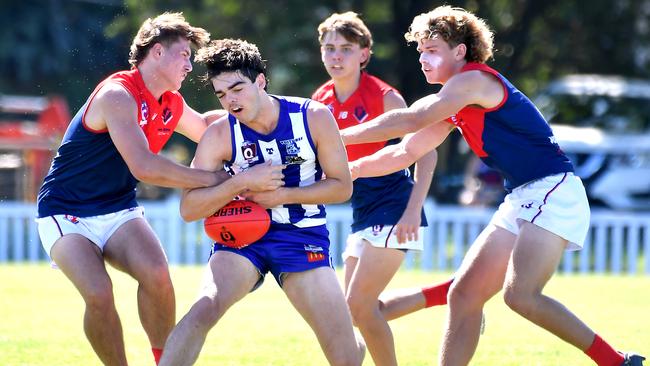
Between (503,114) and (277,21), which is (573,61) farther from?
(503,114)

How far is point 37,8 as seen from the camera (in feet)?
89.4

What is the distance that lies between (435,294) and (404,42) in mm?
12890

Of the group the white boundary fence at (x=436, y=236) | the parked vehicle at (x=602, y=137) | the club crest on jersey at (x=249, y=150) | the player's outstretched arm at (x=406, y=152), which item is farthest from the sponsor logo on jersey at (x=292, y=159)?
the parked vehicle at (x=602, y=137)

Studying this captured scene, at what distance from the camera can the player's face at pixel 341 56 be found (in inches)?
275

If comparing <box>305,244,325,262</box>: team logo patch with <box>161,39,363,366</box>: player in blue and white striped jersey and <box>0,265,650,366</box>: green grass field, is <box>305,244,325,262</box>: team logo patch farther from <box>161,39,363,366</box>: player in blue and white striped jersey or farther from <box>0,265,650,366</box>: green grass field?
<box>0,265,650,366</box>: green grass field

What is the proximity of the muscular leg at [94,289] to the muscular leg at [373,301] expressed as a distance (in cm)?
142

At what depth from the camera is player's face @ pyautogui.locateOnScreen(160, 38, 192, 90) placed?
19.5 feet

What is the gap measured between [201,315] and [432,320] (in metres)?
4.58

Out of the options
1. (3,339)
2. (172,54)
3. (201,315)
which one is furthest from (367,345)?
(3,339)

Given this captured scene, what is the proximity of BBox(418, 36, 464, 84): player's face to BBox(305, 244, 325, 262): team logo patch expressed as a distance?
49.7 inches

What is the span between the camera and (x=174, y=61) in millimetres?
5949

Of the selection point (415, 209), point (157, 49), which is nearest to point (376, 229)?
point (415, 209)

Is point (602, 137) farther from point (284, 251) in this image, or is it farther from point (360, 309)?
point (284, 251)

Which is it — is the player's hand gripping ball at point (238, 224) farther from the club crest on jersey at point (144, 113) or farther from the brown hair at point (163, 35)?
the brown hair at point (163, 35)
